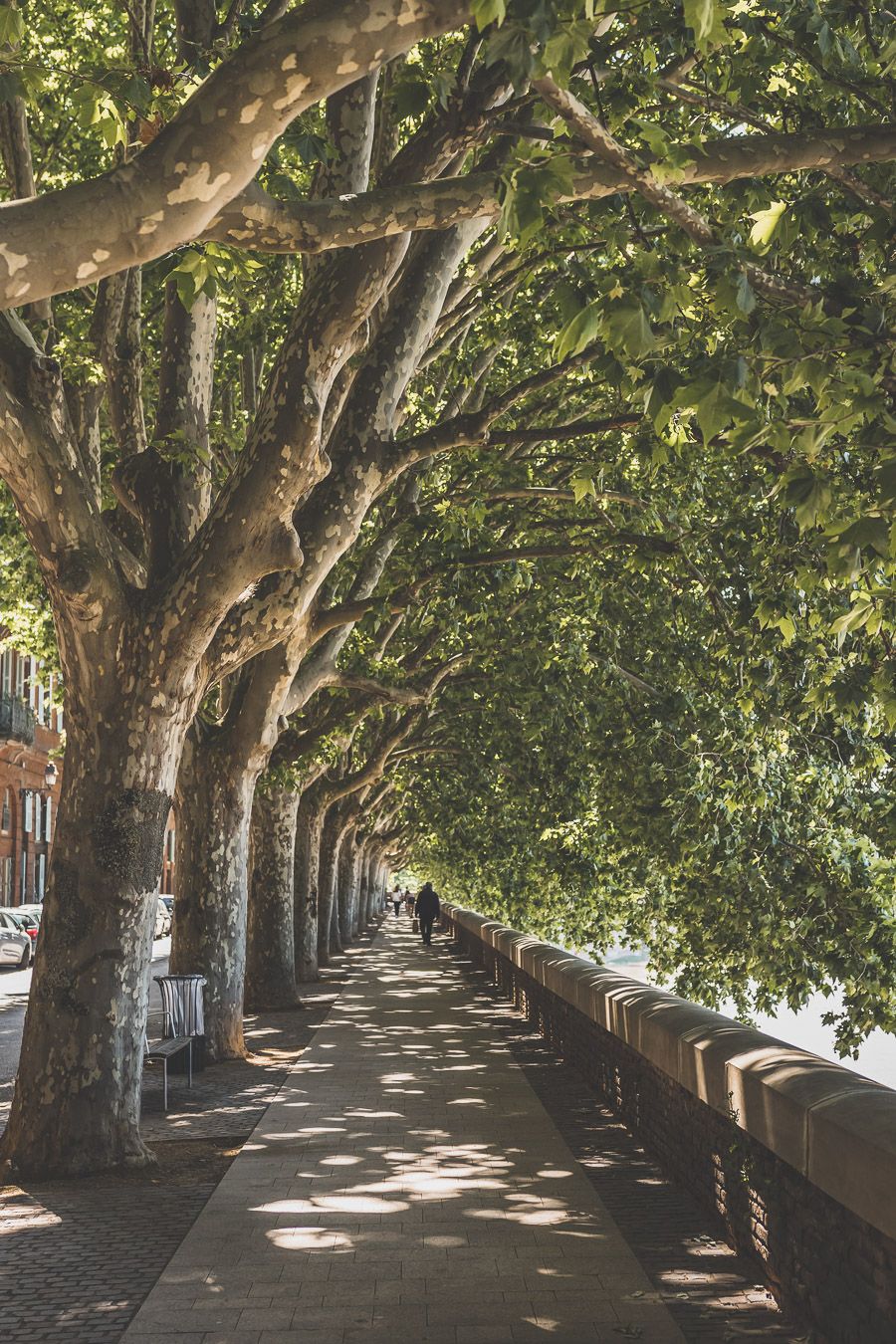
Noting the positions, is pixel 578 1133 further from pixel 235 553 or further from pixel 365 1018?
pixel 365 1018

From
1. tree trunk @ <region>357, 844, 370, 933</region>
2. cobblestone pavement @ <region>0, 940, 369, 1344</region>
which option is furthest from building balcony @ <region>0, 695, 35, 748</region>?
cobblestone pavement @ <region>0, 940, 369, 1344</region>

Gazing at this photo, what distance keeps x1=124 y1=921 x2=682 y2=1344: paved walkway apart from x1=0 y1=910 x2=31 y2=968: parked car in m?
23.4

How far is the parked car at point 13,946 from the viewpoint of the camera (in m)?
32.8

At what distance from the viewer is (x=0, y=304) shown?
423cm

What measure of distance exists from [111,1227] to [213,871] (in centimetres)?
629

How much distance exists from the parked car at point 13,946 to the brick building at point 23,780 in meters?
11.9

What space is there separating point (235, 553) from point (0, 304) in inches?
158

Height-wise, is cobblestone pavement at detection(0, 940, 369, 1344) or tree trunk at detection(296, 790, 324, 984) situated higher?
tree trunk at detection(296, 790, 324, 984)

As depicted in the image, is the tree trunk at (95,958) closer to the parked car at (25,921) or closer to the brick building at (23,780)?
the parked car at (25,921)

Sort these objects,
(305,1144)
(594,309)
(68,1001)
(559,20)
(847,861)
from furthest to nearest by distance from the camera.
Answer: (847,861), (305,1144), (68,1001), (594,309), (559,20)

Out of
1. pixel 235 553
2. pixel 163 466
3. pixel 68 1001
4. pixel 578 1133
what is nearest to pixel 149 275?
pixel 163 466

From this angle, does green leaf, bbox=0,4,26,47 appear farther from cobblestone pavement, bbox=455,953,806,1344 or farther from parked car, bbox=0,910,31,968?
parked car, bbox=0,910,31,968

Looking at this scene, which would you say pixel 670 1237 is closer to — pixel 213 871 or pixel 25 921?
pixel 213 871

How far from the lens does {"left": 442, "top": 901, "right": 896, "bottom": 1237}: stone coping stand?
4238 mm
